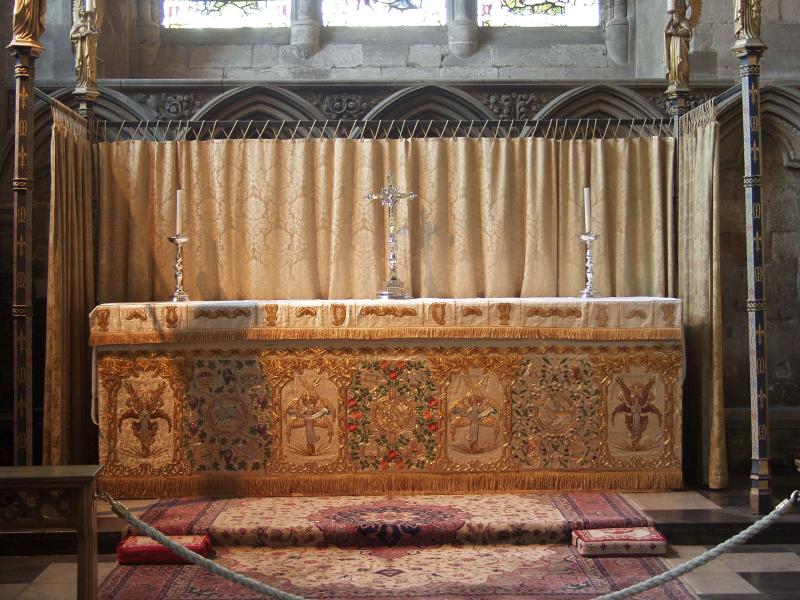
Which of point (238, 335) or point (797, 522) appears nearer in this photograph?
point (797, 522)

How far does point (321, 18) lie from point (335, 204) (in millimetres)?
2120

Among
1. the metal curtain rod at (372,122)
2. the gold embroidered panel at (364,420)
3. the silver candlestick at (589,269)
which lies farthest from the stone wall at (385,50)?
the gold embroidered panel at (364,420)

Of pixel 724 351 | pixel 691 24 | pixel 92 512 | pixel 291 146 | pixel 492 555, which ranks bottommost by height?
pixel 492 555

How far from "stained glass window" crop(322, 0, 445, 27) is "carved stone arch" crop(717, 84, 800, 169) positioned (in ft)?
7.81

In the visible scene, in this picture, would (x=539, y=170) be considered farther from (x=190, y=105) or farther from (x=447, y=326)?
(x=190, y=105)

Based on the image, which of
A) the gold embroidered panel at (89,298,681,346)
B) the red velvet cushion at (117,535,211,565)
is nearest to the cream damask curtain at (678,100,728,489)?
the gold embroidered panel at (89,298,681,346)

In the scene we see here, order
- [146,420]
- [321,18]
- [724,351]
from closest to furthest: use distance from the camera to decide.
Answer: [146,420] < [724,351] < [321,18]

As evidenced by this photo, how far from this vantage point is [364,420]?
5598 mm

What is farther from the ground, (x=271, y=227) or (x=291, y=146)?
(x=291, y=146)

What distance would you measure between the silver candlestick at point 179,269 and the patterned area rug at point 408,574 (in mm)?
1730

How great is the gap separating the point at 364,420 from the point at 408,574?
50.0 inches

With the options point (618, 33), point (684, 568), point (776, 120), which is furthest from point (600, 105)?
point (684, 568)

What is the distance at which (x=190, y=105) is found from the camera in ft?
22.7

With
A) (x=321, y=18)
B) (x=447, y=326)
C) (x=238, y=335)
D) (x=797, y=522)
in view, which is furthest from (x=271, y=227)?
(x=797, y=522)
